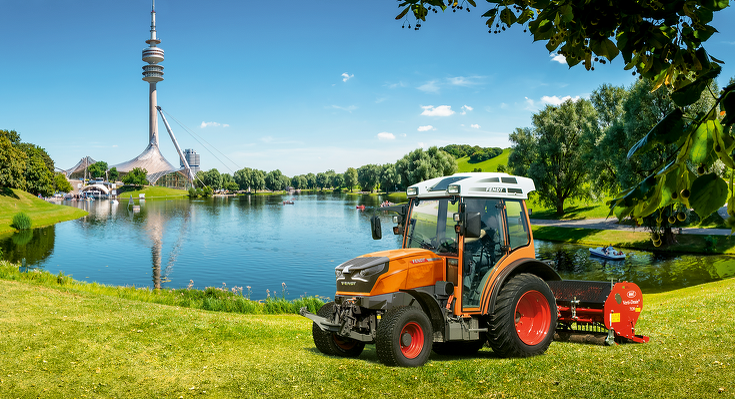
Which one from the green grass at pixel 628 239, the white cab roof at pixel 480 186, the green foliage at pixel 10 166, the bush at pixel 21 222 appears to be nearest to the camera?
the white cab roof at pixel 480 186

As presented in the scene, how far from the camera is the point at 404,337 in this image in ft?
22.3

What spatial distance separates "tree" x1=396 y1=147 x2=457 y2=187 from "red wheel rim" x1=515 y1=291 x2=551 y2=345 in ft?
222

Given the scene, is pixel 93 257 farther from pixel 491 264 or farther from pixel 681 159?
pixel 681 159

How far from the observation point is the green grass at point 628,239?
98.3 ft

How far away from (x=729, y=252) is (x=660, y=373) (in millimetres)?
29317

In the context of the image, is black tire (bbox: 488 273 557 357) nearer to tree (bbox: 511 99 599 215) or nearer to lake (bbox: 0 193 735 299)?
lake (bbox: 0 193 735 299)

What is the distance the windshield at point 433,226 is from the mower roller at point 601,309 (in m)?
2.45

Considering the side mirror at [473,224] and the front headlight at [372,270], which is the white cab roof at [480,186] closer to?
the side mirror at [473,224]

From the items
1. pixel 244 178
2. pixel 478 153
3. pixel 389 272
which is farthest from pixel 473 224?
pixel 244 178

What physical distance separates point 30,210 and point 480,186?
67256mm

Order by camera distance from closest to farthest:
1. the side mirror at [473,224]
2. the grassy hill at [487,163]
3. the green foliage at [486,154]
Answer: the side mirror at [473,224], the grassy hill at [487,163], the green foliage at [486,154]

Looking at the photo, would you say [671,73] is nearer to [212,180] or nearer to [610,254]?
[610,254]

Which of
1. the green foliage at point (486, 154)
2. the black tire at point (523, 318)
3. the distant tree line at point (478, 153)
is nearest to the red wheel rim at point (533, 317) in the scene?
the black tire at point (523, 318)

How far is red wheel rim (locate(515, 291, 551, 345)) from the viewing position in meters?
7.74
